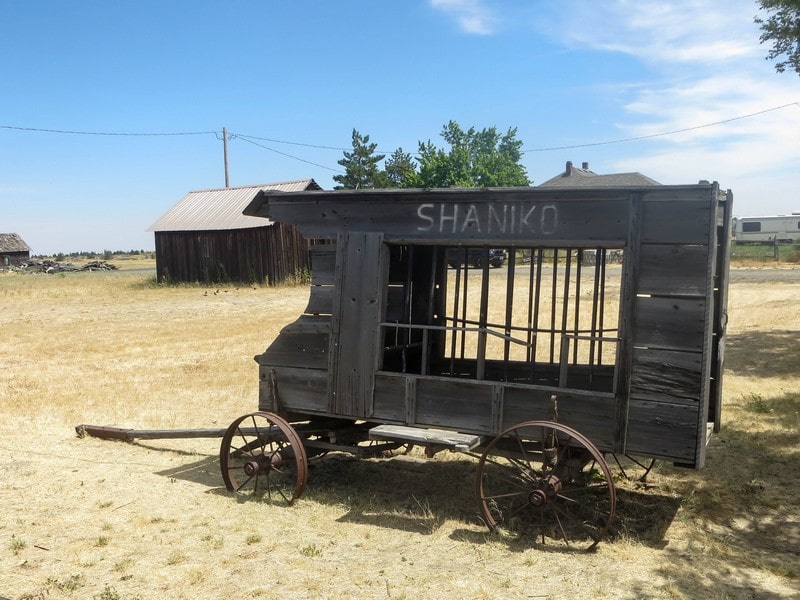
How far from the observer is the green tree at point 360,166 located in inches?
2569

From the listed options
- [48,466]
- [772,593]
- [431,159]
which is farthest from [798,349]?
[431,159]

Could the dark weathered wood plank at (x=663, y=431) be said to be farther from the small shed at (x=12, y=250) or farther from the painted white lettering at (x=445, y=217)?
the small shed at (x=12, y=250)

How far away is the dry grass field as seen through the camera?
16.3 ft

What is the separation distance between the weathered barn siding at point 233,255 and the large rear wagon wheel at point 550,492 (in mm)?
24812

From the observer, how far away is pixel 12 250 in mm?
67312

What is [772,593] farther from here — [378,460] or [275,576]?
[378,460]

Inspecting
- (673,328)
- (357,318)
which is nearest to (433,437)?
(357,318)

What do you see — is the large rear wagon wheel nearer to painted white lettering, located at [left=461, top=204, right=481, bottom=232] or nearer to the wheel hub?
the wheel hub

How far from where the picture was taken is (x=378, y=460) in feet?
27.6

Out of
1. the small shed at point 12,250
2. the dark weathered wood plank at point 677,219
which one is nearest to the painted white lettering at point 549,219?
the dark weathered wood plank at point 677,219

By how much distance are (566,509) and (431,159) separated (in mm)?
48563

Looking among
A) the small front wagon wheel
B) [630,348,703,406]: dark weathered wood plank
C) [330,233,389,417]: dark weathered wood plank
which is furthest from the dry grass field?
[630,348,703,406]: dark weathered wood plank

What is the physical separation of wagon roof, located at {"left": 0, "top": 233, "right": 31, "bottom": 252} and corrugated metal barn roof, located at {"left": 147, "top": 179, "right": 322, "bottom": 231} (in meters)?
39.4

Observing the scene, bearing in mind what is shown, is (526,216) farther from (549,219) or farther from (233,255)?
(233,255)
